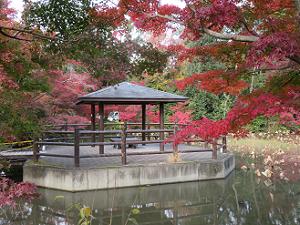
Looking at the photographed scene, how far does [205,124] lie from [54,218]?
386 cm

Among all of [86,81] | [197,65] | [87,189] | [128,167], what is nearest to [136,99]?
[128,167]

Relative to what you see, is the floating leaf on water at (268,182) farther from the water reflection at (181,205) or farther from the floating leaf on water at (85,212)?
the floating leaf on water at (85,212)

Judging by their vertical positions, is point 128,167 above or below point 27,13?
below

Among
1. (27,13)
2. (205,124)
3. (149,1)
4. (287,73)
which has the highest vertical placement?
(149,1)

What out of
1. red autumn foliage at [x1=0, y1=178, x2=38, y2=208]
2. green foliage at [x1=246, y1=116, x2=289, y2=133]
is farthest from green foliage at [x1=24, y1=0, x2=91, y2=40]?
green foliage at [x1=246, y1=116, x2=289, y2=133]

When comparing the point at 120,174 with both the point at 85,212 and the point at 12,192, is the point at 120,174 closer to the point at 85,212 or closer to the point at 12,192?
the point at 12,192

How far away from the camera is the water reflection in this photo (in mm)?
6996

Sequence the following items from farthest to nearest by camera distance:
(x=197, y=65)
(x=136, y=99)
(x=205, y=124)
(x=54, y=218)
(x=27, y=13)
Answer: (x=197, y=65) → (x=136, y=99) → (x=54, y=218) → (x=27, y=13) → (x=205, y=124)

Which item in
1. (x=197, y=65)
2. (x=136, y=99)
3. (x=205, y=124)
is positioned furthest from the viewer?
(x=197, y=65)

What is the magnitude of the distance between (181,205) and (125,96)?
430 centimetres

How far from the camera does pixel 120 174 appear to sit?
376 inches

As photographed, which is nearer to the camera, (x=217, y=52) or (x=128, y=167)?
(x=217, y=52)

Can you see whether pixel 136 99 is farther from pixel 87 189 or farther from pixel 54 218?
pixel 54 218

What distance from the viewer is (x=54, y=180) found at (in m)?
9.41
